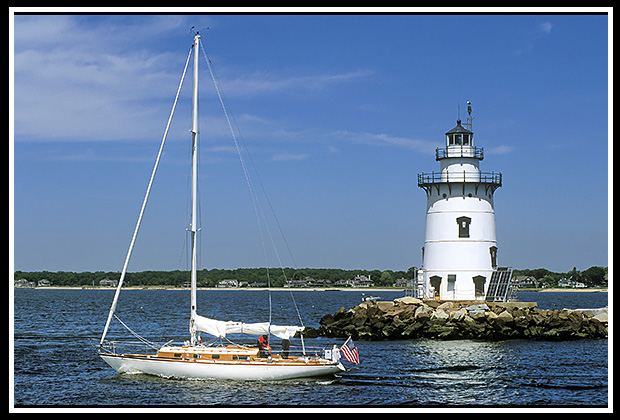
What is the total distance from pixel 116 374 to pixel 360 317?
16.9 metres

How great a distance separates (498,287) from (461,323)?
4.71 metres

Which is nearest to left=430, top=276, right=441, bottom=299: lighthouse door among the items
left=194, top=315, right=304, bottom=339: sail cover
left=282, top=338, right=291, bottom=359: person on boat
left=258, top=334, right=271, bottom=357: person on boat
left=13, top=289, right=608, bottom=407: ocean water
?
left=13, top=289, right=608, bottom=407: ocean water

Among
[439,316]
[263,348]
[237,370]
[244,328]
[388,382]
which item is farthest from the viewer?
[439,316]

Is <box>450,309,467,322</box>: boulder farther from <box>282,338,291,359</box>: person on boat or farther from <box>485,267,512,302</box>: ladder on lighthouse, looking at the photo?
<box>282,338,291,359</box>: person on boat

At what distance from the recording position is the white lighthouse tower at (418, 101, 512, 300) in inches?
1686

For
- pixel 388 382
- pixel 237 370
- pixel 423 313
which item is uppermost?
pixel 423 313

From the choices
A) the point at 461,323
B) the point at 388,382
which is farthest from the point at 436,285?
the point at 388,382

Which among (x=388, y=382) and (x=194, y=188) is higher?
(x=194, y=188)

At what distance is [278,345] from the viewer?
123 ft

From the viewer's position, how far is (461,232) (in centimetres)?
4303

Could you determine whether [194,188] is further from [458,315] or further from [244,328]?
[458,315]
